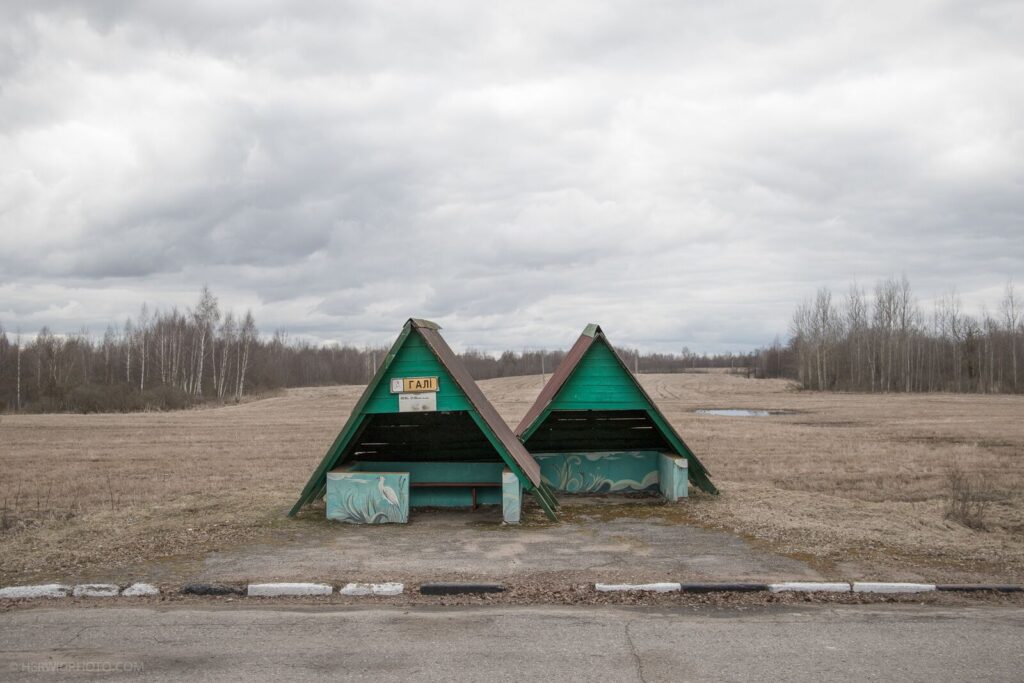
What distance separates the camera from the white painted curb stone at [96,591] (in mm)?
7852

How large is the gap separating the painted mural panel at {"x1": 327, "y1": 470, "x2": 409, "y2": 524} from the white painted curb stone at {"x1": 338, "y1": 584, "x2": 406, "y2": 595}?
3.62 meters

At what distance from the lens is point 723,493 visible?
565 inches

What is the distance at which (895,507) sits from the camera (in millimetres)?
12930

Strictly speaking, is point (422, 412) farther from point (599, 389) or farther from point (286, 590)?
point (286, 590)

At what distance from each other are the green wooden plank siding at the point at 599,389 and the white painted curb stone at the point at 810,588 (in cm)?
551

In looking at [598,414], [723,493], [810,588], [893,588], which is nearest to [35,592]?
[810,588]

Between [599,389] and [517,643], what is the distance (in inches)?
288

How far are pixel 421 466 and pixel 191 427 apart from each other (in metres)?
27.5

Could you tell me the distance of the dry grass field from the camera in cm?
948

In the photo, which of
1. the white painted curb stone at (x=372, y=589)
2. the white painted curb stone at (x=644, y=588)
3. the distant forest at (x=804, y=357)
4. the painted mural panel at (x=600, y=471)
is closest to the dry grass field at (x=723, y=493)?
the painted mural panel at (x=600, y=471)

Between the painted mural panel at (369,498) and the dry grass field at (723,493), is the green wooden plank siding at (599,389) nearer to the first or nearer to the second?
the dry grass field at (723,493)

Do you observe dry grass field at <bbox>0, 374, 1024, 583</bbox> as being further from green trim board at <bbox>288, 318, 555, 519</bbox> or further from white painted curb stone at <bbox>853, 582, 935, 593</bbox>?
green trim board at <bbox>288, 318, 555, 519</bbox>

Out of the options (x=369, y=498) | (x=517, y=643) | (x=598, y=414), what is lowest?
(x=517, y=643)

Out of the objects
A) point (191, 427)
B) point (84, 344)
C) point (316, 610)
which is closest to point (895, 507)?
point (316, 610)
